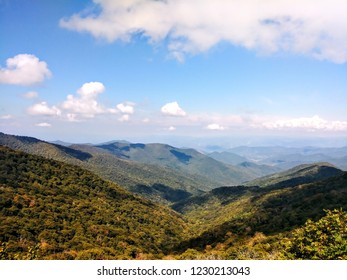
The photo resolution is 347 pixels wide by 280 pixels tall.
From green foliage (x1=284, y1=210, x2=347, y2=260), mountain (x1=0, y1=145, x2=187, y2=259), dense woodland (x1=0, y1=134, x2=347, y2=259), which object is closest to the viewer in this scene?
green foliage (x1=284, y1=210, x2=347, y2=260)

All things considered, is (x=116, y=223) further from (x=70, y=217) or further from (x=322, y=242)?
(x=322, y=242)

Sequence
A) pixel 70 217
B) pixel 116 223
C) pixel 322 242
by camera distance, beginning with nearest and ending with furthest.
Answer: pixel 322 242 < pixel 70 217 < pixel 116 223

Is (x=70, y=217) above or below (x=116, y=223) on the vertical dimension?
above

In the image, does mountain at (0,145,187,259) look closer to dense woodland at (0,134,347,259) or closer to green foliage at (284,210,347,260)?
dense woodland at (0,134,347,259)

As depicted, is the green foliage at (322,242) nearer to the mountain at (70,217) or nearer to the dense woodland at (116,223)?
the dense woodland at (116,223)

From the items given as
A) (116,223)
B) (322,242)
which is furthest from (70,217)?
(322,242)

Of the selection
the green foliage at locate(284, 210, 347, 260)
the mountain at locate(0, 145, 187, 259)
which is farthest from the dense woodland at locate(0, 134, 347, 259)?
the mountain at locate(0, 145, 187, 259)
